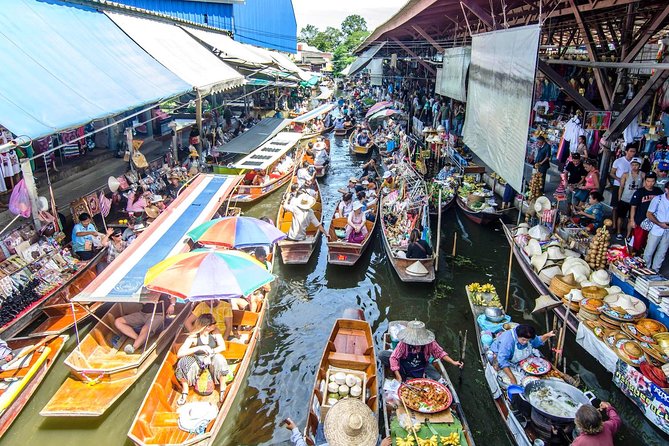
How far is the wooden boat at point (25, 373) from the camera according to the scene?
6.50 metres

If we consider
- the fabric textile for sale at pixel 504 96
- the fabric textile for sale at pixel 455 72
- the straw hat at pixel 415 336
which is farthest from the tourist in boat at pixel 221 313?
the fabric textile for sale at pixel 455 72

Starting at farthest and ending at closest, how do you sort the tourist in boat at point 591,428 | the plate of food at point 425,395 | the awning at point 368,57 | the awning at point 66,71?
the awning at point 368,57
the awning at point 66,71
the plate of food at point 425,395
the tourist in boat at point 591,428

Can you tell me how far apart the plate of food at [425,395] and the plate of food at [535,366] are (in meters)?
1.45

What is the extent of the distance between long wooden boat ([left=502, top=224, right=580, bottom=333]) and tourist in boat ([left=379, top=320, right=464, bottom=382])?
2391 mm

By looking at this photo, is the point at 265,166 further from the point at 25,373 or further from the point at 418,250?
the point at 25,373

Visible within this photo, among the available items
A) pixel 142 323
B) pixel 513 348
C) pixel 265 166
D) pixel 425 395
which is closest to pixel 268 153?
pixel 265 166

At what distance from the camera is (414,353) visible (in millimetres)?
6695

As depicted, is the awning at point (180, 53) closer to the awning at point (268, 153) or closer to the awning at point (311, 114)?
the awning at point (268, 153)

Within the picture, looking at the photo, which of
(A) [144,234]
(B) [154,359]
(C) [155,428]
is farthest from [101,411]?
(A) [144,234]

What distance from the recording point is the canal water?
680 centimetres

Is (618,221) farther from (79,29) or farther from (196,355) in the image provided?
(79,29)

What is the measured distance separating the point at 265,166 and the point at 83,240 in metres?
7.07

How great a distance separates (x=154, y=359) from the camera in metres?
7.61

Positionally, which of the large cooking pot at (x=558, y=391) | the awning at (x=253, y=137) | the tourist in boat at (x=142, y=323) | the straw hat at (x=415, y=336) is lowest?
the large cooking pot at (x=558, y=391)
